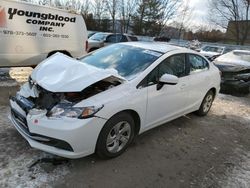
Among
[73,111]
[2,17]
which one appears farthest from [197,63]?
[2,17]

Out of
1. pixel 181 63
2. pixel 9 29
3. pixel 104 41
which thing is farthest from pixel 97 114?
pixel 104 41

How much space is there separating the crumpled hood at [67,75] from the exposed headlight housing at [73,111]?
24 centimetres

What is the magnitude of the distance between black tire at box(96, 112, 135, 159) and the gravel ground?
0.44ft

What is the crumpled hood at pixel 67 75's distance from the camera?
11.8 ft

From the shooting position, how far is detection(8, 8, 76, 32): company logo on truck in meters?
7.39

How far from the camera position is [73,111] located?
3.42 meters

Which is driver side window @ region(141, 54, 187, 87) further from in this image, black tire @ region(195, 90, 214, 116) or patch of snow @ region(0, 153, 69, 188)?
patch of snow @ region(0, 153, 69, 188)

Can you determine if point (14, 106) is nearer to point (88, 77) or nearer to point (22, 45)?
point (88, 77)

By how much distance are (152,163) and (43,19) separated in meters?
5.76

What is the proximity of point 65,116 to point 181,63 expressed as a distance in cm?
263

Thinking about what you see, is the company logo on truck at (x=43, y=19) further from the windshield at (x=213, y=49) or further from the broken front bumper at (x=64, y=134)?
the windshield at (x=213, y=49)

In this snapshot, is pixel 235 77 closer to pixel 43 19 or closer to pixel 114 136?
pixel 43 19

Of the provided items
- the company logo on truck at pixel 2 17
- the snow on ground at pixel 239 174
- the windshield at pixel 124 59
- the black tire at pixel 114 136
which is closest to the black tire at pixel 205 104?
the snow on ground at pixel 239 174

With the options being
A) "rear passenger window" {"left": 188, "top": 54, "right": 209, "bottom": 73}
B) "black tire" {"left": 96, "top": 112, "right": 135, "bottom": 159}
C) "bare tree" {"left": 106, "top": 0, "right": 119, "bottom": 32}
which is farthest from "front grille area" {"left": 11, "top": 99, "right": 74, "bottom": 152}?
"bare tree" {"left": 106, "top": 0, "right": 119, "bottom": 32}
